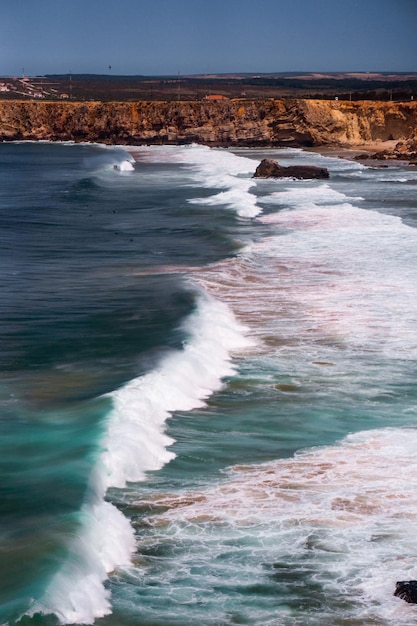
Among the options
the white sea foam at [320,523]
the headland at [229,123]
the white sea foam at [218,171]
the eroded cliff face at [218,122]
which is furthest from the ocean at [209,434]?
the eroded cliff face at [218,122]

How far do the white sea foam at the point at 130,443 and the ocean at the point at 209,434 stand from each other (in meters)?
0.03

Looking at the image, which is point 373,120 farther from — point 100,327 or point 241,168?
point 100,327

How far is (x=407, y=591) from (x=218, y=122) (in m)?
87.0

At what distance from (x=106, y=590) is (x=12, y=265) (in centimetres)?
1920

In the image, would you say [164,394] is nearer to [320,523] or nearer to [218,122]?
[320,523]

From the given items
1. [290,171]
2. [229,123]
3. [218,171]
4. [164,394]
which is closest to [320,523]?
[164,394]

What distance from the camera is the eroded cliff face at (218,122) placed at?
81.9m

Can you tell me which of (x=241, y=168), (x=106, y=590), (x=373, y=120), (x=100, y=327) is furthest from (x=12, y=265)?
(x=373, y=120)

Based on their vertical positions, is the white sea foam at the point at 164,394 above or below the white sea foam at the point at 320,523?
above

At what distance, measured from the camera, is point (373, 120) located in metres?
81.4

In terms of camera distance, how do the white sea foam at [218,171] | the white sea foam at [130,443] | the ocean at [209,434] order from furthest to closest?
1. the white sea foam at [218,171]
2. the ocean at [209,434]
3. the white sea foam at [130,443]

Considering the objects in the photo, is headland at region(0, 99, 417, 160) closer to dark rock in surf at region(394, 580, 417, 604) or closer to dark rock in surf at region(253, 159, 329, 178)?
dark rock in surf at region(253, 159, 329, 178)

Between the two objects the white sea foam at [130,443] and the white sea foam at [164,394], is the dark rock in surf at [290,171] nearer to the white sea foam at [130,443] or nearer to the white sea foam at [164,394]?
the white sea foam at [130,443]

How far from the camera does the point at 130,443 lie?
42.5 feet
